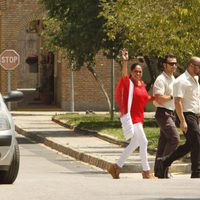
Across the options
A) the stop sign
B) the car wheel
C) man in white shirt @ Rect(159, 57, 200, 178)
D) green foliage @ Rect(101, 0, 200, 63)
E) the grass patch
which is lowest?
the grass patch

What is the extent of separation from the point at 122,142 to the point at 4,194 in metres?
12.7

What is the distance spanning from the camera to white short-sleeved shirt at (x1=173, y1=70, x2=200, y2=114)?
16469 millimetres

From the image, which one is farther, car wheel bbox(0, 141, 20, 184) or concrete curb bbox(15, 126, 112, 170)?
concrete curb bbox(15, 126, 112, 170)

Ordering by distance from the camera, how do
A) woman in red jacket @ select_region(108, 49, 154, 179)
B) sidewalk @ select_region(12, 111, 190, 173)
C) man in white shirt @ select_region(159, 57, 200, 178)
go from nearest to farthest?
man in white shirt @ select_region(159, 57, 200, 178) < woman in red jacket @ select_region(108, 49, 154, 179) < sidewalk @ select_region(12, 111, 190, 173)

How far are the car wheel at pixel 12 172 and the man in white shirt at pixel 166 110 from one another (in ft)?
10.0

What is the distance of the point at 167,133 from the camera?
17359mm

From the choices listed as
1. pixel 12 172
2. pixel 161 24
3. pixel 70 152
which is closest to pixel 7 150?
pixel 12 172

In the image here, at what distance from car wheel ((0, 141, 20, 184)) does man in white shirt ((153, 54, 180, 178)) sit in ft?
10.0

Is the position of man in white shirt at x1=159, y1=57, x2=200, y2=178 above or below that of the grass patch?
above

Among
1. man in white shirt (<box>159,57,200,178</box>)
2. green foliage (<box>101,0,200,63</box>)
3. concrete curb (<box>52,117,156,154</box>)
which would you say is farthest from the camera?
concrete curb (<box>52,117,156,154</box>)

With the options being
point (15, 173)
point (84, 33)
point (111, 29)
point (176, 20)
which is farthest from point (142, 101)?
point (84, 33)

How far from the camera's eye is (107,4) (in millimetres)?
27609

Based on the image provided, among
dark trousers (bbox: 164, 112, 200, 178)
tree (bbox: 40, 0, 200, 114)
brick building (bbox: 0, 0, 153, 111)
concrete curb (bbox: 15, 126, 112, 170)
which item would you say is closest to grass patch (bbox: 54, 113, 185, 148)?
concrete curb (bbox: 15, 126, 112, 170)

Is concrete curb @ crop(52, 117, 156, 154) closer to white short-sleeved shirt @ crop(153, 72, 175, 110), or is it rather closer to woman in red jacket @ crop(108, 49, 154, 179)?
white short-sleeved shirt @ crop(153, 72, 175, 110)
